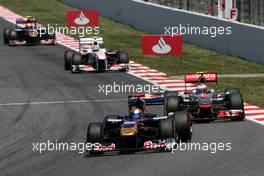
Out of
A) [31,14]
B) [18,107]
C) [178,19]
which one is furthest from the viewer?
[31,14]

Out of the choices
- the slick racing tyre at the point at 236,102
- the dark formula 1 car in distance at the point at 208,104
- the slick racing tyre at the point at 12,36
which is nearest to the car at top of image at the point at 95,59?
the slick racing tyre at the point at 12,36

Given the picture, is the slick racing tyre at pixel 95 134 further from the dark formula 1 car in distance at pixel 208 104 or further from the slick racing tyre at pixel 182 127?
the dark formula 1 car in distance at pixel 208 104

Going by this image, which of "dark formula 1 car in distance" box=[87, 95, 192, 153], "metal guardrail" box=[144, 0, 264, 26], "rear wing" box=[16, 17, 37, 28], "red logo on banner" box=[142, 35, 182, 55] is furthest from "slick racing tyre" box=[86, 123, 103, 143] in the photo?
"rear wing" box=[16, 17, 37, 28]

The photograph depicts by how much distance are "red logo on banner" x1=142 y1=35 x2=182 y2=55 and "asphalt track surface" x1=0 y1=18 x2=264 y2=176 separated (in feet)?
4.53

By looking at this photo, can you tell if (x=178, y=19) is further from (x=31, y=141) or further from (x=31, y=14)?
(x=31, y=141)

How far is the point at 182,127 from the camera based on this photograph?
19922 mm

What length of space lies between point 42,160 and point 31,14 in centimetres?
4241

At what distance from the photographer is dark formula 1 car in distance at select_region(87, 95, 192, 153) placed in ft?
63.2

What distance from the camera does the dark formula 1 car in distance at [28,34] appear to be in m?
43.9

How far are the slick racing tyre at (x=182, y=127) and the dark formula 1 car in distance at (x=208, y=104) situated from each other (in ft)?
8.09

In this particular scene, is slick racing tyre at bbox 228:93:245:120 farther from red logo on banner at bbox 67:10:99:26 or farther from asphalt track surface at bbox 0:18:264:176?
red logo on banner at bbox 67:10:99:26

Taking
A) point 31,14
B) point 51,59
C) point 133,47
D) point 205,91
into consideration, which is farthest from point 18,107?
point 31,14

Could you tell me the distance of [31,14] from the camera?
6056 cm

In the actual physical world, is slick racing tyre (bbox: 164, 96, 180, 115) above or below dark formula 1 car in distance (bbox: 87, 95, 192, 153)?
above
